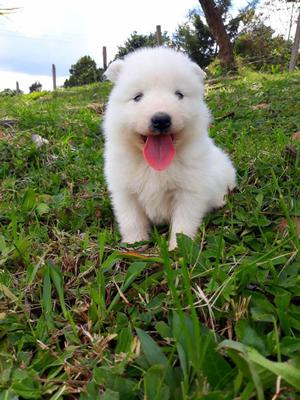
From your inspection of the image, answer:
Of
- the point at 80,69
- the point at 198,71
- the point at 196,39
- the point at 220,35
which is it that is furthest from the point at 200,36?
the point at 198,71

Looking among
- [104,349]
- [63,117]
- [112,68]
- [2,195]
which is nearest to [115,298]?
[104,349]

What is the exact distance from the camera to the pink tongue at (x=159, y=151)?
8.51 ft

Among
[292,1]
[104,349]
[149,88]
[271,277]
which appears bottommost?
[104,349]

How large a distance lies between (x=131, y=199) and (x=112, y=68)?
90cm

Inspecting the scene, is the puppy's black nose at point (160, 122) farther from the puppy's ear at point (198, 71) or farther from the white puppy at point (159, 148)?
the puppy's ear at point (198, 71)

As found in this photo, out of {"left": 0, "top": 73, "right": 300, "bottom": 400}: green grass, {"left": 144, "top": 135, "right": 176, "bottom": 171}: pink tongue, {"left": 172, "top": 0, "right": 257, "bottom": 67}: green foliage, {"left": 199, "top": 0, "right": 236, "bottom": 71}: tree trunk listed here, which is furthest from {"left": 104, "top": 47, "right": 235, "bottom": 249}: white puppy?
{"left": 172, "top": 0, "right": 257, "bottom": 67}: green foliage

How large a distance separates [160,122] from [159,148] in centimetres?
19

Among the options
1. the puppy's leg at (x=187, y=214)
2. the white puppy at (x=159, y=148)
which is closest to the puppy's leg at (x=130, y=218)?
the white puppy at (x=159, y=148)

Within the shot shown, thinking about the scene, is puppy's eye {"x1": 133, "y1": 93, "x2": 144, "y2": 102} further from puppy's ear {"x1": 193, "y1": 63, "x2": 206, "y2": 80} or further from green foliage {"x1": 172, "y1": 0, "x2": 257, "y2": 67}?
green foliage {"x1": 172, "y1": 0, "x2": 257, "y2": 67}

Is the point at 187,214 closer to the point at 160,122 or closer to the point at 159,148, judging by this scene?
the point at 159,148

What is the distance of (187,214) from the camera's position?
8.59 ft

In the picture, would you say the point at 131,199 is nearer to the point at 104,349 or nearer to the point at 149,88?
the point at 149,88

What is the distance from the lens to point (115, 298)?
6.11 feet

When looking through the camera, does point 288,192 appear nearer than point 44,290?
No
